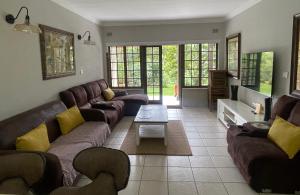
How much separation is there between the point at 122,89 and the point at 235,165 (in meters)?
4.80

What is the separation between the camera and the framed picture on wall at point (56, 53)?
385cm

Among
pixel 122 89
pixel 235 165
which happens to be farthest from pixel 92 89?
pixel 235 165

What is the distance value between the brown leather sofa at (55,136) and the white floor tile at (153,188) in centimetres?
80

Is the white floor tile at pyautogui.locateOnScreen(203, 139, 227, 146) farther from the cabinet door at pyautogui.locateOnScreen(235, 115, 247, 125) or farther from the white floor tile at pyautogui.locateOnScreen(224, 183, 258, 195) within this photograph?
the white floor tile at pyautogui.locateOnScreen(224, 183, 258, 195)

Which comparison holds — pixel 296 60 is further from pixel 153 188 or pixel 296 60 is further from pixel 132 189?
pixel 132 189

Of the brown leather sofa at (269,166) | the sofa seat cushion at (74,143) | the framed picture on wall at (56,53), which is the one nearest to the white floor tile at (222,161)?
the brown leather sofa at (269,166)

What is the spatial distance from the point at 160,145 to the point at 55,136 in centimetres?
173

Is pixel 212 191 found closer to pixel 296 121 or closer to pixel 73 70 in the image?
pixel 296 121

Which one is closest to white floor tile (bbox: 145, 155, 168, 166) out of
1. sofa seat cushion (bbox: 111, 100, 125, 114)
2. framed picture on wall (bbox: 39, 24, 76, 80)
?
A: sofa seat cushion (bbox: 111, 100, 125, 114)

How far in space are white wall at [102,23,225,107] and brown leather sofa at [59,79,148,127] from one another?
1.61m

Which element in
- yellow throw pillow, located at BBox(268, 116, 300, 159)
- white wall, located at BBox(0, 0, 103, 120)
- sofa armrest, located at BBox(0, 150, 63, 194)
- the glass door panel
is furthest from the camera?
the glass door panel

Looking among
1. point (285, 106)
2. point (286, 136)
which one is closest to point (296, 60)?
point (285, 106)

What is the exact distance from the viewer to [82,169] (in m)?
1.72

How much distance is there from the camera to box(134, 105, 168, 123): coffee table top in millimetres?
4203
